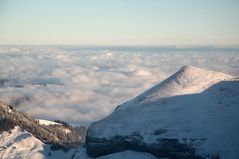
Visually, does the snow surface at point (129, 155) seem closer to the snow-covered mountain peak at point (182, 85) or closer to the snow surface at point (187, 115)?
the snow surface at point (187, 115)

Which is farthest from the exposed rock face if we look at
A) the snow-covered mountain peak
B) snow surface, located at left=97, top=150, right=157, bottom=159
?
snow surface, located at left=97, top=150, right=157, bottom=159

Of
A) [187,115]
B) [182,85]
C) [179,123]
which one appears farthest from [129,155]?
[182,85]

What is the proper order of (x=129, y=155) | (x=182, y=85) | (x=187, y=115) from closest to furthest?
Answer: (x=129, y=155) < (x=187, y=115) < (x=182, y=85)

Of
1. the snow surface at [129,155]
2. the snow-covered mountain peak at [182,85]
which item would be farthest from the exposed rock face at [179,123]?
the snow surface at [129,155]

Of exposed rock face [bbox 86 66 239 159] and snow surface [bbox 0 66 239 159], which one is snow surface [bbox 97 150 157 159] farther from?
exposed rock face [bbox 86 66 239 159]

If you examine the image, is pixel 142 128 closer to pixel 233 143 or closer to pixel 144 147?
pixel 144 147

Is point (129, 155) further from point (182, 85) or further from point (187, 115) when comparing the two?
point (182, 85)

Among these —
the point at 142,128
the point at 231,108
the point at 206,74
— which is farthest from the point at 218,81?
the point at 142,128

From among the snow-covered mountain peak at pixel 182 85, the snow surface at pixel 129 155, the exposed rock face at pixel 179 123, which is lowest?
the snow surface at pixel 129 155
